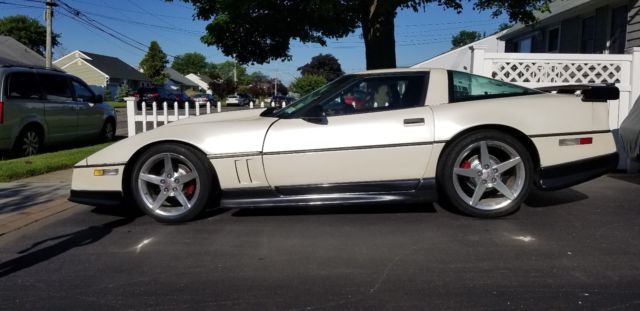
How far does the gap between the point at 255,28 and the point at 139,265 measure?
8711mm

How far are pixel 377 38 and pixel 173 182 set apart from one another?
682 centimetres

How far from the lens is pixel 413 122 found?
15.4 feet

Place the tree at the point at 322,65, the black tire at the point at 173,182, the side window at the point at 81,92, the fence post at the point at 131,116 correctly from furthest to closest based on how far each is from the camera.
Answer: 1. the tree at the point at 322,65
2. the side window at the point at 81,92
3. the fence post at the point at 131,116
4. the black tire at the point at 173,182

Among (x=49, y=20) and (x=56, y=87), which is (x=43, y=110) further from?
(x=49, y=20)

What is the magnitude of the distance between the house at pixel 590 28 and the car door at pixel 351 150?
8279mm

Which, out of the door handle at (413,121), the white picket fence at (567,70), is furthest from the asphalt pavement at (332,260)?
the white picket fence at (567,70)

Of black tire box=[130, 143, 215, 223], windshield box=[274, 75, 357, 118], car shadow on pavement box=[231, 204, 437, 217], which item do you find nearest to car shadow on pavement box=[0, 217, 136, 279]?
black tire box=[130, 143, 215, 223]

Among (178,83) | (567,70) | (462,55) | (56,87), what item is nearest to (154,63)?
(178,83)

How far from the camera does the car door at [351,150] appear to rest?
15.3ft

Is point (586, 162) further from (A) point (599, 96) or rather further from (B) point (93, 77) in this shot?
(B) point (93, 77)

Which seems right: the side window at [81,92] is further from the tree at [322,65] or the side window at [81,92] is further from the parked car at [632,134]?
the tree at [322,65]

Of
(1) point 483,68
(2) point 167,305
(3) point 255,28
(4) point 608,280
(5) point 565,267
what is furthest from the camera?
(3) point 255,28

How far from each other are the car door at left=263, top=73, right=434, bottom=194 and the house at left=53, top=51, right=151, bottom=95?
195ft

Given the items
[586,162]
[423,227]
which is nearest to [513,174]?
[586,162]
